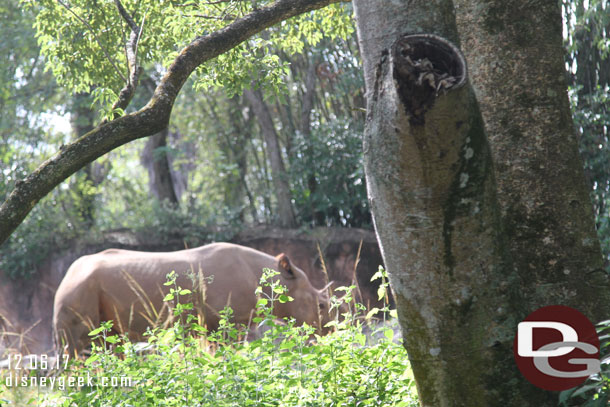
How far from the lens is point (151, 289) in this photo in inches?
225

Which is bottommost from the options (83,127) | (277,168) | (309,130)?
(277,168)

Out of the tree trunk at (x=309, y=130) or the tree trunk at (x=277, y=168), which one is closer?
the tree trunk at (x=309, y=130)

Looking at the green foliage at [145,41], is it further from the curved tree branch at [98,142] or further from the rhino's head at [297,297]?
the rhino's head at [297,297]

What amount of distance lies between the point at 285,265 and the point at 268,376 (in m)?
3.32

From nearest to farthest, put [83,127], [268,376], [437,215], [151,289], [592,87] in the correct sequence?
[437,215]
[268,376]
[151,289]
[592,87]
[83,127]

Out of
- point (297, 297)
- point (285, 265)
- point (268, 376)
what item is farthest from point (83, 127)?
point (268, 376)

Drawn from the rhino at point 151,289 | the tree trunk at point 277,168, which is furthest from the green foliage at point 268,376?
the tree trunk at point 277,168

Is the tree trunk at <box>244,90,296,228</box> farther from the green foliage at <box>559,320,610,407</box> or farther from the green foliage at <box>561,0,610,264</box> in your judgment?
the green foliage at <box>559,320,610,407</box>

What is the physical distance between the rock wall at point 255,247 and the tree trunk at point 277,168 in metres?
0.30

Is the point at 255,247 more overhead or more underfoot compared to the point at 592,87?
more underfoot

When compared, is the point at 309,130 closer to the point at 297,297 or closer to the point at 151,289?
the point at 297,297

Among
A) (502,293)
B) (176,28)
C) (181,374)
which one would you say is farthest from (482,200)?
(176,28)

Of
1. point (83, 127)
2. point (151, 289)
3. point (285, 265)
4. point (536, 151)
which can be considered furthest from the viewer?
point (83, 127)

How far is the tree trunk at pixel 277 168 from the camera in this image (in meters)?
9.45
